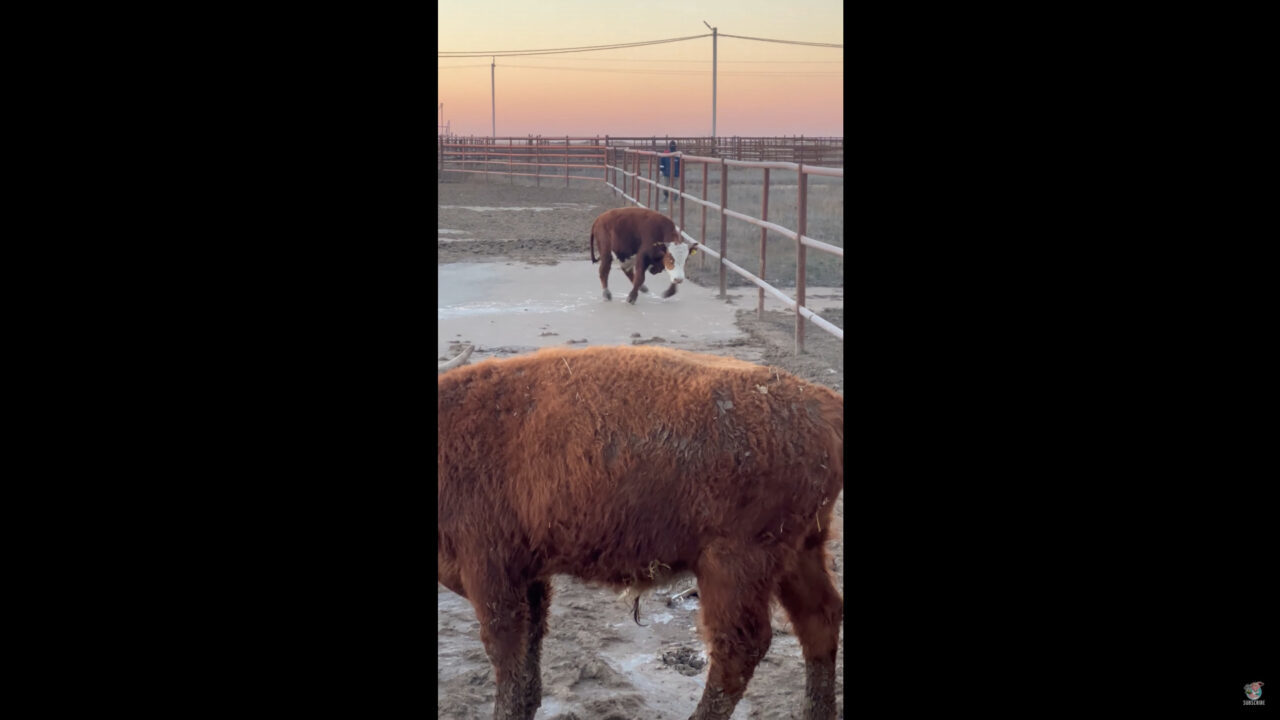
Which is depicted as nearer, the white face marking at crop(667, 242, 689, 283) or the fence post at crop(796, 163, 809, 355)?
the fence post at crop(796, 163, 809, 355)

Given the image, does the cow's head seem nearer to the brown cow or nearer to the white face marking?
the white face marking

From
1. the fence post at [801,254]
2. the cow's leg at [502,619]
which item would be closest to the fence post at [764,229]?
the fence post at [801,254]

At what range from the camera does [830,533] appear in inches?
90.5

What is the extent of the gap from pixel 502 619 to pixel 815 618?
2.46 feet

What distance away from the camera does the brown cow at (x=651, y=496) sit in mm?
2146

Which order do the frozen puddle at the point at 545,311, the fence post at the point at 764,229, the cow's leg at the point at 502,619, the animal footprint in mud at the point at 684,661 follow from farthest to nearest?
the fence post at the point at 764,229 → the frozen puddle at the point at 545,311 → the animal footprint in mud at the point at 684,661 → the cow's leg at the point at 502,619

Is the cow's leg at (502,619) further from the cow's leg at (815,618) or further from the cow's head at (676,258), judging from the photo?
the cow's head at (676,258)

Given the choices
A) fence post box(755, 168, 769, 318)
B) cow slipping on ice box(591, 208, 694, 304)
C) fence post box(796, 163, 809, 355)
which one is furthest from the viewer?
cow slipping on ice box(591, 208, 694, 304)

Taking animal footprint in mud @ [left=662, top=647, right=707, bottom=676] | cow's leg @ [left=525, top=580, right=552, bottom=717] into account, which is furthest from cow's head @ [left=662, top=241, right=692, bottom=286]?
cow's leg @ [left=525, top=580, right=552, bottom=717]

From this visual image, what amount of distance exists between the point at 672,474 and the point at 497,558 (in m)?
0.47

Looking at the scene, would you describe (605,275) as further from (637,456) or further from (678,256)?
(678,256)

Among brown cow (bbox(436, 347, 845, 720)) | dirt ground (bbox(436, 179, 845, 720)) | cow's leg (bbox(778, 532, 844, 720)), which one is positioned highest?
brown cow (bbox(436, 347, 845, 720))

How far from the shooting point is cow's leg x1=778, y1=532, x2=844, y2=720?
7.49 feet
